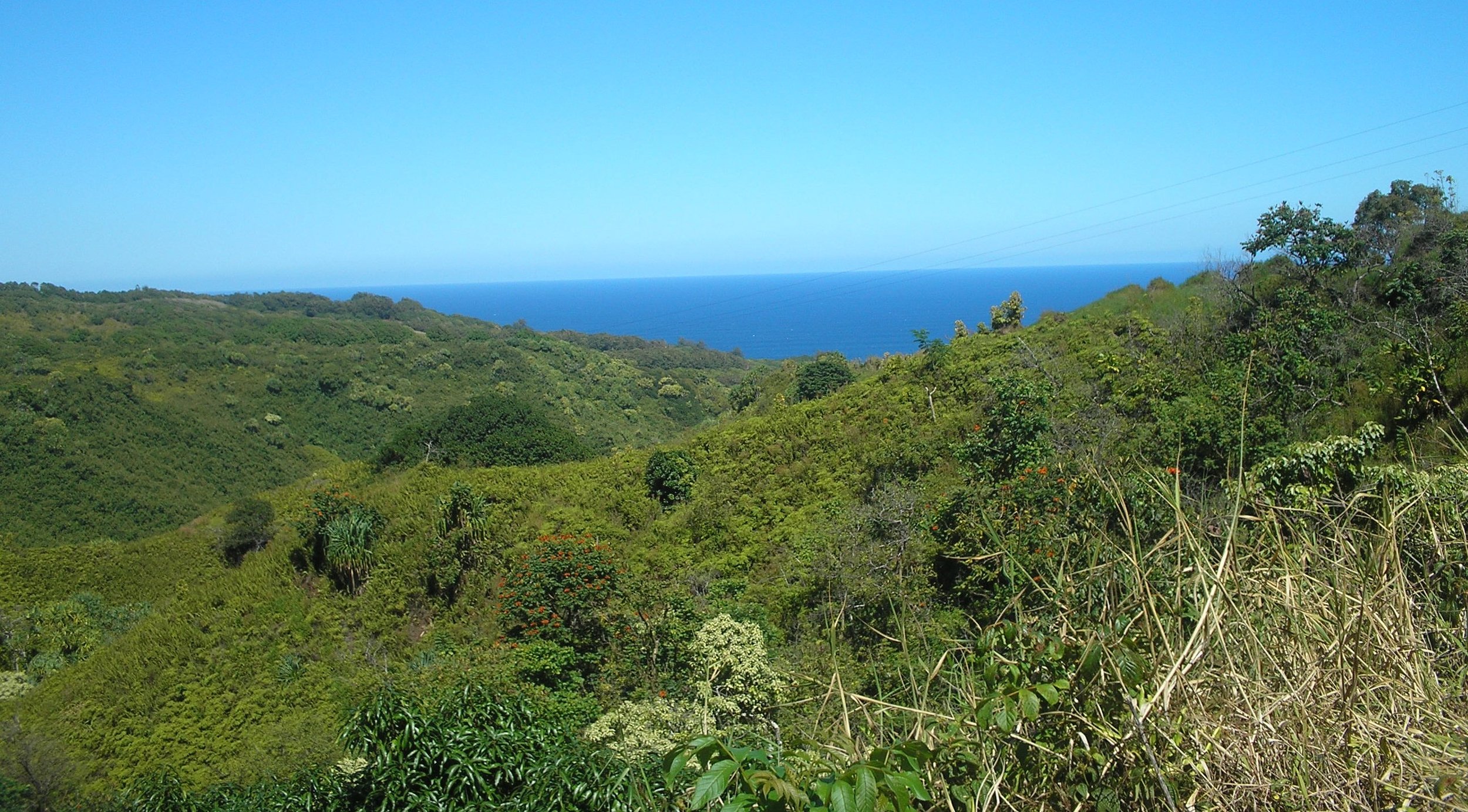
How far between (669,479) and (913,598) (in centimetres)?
747

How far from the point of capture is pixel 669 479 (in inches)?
583

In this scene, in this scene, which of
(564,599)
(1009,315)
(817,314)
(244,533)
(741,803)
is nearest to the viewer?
(741,803)

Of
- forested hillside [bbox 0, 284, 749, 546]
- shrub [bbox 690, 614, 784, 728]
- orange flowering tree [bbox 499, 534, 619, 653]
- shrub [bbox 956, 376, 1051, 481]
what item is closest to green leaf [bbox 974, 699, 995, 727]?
shrub [bbox 690, 614, 784, 728]

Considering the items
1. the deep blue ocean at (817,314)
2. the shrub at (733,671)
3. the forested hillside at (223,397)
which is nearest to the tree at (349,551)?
the forested hillside at (223,397)

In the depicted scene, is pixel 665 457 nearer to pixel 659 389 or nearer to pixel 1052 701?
pixel 1052 701

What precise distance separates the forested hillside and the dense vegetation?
19.7 ft

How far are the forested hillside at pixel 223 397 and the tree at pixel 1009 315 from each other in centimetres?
1099

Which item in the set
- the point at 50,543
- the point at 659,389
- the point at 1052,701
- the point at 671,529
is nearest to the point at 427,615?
the point at 671,529

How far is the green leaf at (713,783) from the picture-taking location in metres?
1.35

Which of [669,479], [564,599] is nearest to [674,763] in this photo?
[564,599]

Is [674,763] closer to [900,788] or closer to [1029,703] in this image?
[900,788]

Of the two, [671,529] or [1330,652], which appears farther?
[671,529]

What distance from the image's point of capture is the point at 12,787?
805cm

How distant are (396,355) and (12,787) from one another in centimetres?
4406
